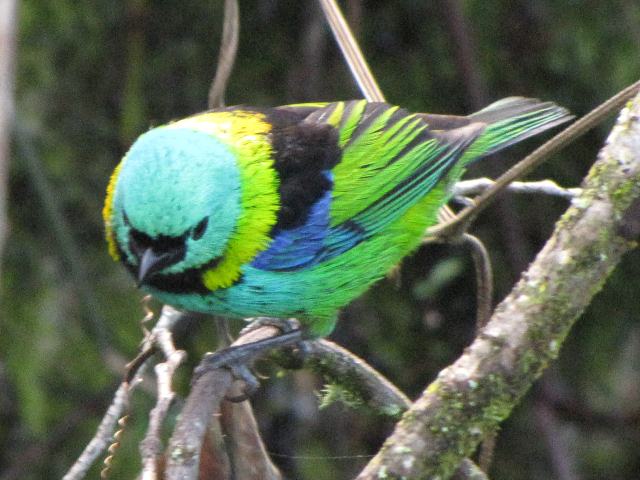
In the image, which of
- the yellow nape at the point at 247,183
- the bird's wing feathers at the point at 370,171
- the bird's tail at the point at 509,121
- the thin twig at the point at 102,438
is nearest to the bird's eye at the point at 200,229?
the yellow nape at the point at 247,183

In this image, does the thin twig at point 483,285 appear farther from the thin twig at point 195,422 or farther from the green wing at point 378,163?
the thin twig at point 195,422

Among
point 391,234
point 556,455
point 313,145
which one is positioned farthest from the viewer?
point 556,455

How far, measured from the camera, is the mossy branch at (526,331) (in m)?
1.96

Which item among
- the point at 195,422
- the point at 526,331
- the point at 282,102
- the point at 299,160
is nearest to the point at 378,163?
the point at 299,160

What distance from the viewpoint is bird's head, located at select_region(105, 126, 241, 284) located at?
8.06 ft

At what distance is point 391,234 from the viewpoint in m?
3.25

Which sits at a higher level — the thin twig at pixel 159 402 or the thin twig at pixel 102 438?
the thin twig at pixel 159 402

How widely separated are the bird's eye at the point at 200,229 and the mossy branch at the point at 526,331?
2.71ft

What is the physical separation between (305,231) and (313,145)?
0.82 feet

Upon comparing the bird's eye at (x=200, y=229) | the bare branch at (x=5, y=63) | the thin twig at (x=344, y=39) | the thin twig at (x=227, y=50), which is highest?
the bare branch at (x=5, y=63)

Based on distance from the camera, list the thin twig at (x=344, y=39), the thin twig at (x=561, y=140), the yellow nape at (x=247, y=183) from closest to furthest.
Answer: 1. the thin twig at (x=561, y=140)
2. the yellow nape at (x=247, y=183)
3. the thin twig at (x=344, y=39)

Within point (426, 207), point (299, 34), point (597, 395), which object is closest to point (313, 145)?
point (426, 207)

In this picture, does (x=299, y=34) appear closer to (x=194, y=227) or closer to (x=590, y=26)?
(x=590, y=26)

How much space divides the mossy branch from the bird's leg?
48 centimetres
